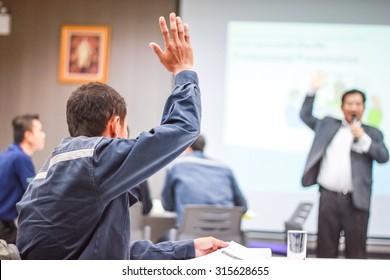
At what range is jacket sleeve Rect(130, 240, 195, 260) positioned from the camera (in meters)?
1.69

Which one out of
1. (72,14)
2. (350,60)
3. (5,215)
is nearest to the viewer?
(5,215)

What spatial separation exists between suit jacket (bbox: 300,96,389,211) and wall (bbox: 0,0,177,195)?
7.28 feet

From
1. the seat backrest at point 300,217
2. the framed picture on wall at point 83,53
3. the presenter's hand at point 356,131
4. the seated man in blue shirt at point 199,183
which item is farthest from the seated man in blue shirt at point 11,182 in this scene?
the presenter's hand at point 356,131

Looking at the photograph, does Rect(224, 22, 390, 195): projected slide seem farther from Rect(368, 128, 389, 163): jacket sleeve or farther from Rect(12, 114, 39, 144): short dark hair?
Rect(12, 114, 39, 144): short dark hair

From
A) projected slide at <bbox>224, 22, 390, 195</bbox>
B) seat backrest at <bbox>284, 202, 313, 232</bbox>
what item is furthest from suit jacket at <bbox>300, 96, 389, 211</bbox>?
projected slide at <bbox>224, 22, 390, 195</bbox>

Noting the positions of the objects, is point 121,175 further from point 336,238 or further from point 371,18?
point 371,18

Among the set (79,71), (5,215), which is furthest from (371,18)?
(5,215)

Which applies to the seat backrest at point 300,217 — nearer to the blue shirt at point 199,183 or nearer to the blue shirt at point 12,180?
the blue shirt at point 199,183

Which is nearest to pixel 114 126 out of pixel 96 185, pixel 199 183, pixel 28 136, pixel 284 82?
pixel 96 185

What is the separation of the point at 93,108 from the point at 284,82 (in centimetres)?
471

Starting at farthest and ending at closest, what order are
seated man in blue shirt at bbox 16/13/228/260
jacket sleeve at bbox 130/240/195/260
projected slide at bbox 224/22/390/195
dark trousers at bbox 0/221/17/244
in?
projected slide at bbox 224/22/390/195 < dark trousers at bbox 0/221/17/244 < jacket sleeve at bbox 130/240/195/260 < seated man in blue shirt at bbox 16/13/228/260

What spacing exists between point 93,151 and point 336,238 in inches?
135

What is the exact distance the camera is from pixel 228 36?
20.3ft

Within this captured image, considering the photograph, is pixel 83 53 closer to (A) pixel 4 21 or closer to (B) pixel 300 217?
(A) pixel 4 21
